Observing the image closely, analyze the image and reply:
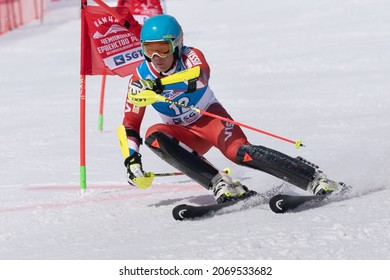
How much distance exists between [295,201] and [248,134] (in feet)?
13.2

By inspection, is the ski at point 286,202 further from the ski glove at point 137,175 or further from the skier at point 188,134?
the ski glove at point 137,175

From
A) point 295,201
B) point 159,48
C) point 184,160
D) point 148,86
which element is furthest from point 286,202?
point 159,48

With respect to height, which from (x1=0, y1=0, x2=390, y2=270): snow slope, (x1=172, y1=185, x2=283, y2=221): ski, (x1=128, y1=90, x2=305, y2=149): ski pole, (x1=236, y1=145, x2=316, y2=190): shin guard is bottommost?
(x1=0, y1=0, x2=390, y2=270): snow slope

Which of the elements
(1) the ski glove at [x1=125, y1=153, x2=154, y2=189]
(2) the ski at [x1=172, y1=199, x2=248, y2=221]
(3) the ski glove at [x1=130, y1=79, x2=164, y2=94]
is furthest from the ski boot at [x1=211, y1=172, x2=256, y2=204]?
(3) the ski glove at [x1=130, y1=79, x2=164, y2=94]

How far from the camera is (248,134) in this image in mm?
9508

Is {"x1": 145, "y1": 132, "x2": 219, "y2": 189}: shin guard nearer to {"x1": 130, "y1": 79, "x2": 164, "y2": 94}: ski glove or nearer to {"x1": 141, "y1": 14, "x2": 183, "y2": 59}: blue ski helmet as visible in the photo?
{"x1": 130, "y1": 79, "x2": 164, "y2": 94}: ski glove

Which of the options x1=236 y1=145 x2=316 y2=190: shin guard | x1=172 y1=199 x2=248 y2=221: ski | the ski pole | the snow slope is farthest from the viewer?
the ski pole

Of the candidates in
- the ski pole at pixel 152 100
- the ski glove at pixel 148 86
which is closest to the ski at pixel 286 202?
the ski pole at pixel 152 100

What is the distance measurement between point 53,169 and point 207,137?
232cm

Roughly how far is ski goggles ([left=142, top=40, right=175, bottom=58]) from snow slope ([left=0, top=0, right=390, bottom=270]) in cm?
114

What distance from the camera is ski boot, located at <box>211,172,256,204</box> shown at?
19.2ft

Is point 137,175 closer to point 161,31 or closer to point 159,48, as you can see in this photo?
point 159,48
